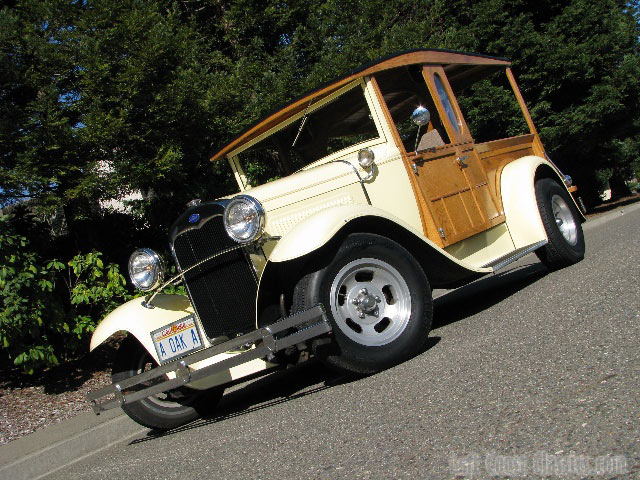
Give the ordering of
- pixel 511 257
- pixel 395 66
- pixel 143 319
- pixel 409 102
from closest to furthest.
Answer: pixel 143 319
pixel 395 66
pixel 511 257
pixel 409 102

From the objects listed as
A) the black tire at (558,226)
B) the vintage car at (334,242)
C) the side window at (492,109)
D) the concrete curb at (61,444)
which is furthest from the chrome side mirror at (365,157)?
the side window at (492,109)

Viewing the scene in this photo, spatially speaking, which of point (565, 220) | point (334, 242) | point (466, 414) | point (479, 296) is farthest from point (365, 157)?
point (565, 220)

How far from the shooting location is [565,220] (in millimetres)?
7141

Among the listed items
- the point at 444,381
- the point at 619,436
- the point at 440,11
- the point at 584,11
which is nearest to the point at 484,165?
the point at 444,381

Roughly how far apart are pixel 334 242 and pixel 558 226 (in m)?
3.44

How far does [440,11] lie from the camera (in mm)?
15445

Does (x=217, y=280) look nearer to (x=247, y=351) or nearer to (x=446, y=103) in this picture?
(x=247, y=351)

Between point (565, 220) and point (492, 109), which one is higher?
point (492, 109)

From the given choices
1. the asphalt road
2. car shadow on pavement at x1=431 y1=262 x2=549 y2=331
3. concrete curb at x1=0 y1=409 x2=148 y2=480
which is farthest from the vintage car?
concrete curb at x1=0 y1=409 x2=148 y2=480

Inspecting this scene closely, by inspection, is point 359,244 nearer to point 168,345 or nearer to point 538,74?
point 168,345

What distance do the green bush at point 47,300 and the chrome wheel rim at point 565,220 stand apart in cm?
513

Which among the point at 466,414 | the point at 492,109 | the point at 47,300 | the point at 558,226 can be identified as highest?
the point at 492,109

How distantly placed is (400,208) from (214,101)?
19.4 feet

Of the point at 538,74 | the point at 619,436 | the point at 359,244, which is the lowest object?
the point at 619,436
